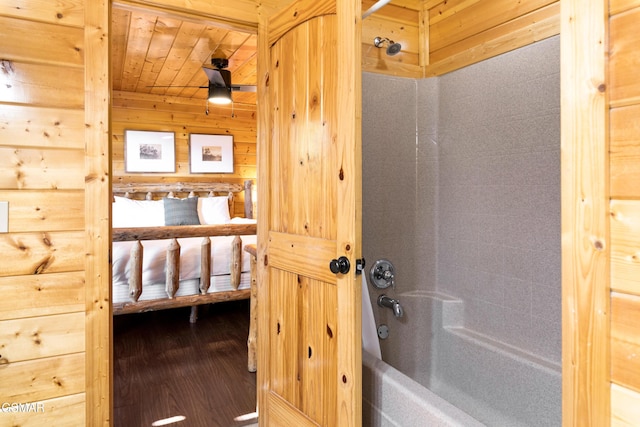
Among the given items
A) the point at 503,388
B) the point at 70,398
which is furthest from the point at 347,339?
the point at 70,398

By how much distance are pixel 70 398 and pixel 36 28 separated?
155 centimetres

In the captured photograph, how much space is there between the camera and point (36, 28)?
1.65 m

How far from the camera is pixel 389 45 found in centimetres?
238

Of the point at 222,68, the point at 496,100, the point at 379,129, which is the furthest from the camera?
the point at 222,68

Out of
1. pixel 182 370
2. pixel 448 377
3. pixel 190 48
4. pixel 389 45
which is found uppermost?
pixel 190 48

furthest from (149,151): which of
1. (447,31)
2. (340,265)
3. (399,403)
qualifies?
(399,403)

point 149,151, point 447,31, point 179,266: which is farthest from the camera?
point 149,151

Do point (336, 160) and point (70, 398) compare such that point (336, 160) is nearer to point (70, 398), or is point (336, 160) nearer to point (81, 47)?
point (81, 47)

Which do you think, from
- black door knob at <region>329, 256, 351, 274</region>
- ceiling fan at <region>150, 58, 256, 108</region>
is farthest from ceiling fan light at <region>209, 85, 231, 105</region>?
black door knob at <region>329, 256, 351, 274</region>

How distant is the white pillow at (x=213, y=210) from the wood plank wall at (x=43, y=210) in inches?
136

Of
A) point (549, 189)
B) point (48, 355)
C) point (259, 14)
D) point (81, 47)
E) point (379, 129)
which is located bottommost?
point (48, 355)

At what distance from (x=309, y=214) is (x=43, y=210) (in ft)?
3.62

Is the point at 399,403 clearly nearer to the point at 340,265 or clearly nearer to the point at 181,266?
the point at 340,265

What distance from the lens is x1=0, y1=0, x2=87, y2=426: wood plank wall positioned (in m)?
1.63
